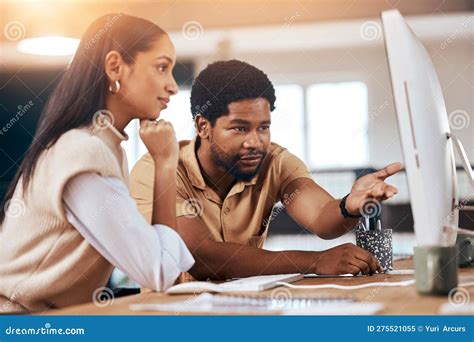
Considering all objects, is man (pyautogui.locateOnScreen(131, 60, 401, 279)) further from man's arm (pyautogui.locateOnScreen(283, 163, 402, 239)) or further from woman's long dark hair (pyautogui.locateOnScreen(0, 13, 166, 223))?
woman's long dark hair (pyautogui.locateOnScreen(0, 13, 166, 223))

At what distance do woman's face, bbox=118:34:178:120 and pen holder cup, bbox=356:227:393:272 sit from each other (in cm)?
64

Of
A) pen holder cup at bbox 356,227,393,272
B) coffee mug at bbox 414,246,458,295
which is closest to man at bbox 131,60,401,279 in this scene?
pen holder cup at bbox 356,227,393,272

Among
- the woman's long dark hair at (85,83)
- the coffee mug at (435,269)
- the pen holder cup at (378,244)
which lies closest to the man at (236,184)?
the pen holder cup at (378,244)

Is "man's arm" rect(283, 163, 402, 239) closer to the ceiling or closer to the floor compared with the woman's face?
closer to the floor

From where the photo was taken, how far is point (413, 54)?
1.05 meters

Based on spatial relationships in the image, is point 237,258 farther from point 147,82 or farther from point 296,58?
point 296,58

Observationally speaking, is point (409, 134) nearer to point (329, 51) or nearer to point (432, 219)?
point (432, 219)

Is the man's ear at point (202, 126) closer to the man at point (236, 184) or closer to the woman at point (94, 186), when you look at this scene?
the man at point (236, 184)

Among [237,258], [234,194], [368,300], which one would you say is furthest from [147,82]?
[368,300]

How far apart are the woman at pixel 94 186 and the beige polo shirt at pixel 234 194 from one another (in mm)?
164

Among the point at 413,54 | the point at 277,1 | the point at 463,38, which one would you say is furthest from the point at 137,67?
the point at 463,38

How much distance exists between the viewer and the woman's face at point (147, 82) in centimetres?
185

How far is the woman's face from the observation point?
6.06 feet

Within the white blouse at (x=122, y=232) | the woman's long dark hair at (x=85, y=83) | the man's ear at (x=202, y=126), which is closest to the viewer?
the white blouse at (x=122, y=232)
